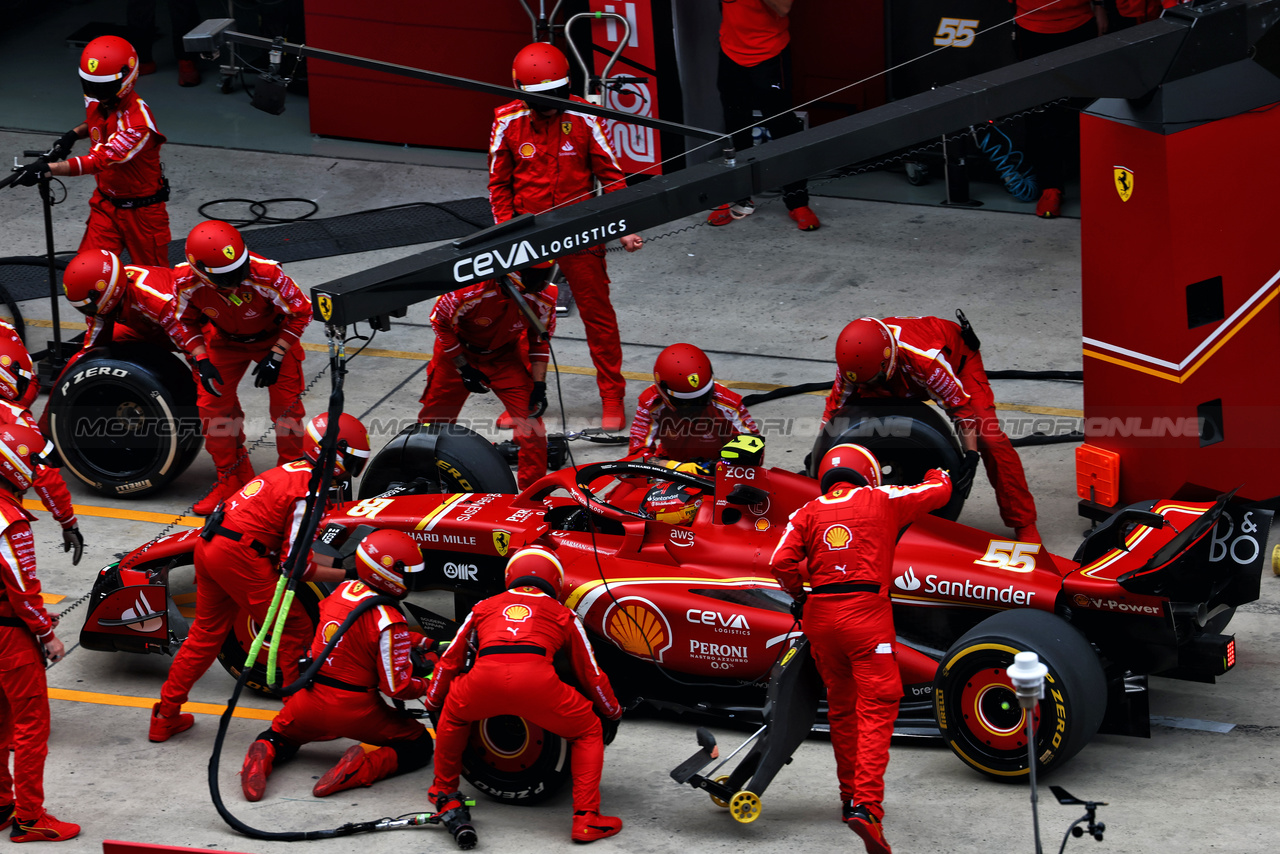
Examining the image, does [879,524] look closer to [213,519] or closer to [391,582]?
[391,582]

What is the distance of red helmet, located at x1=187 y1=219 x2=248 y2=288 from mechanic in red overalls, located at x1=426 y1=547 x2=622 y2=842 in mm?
3187

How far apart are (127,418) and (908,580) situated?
524 cm

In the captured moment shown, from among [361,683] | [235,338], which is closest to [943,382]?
[361,683]

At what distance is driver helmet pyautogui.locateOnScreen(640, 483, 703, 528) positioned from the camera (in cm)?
→ 768

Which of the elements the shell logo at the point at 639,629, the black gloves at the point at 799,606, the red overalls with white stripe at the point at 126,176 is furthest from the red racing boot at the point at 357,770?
the red overalls with white stripe at the point at 126,176

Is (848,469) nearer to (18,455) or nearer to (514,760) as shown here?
(514,760)

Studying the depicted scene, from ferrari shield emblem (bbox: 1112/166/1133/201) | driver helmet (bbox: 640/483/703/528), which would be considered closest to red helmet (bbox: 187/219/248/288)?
driver helmet (bbox: 640/483/703/528)

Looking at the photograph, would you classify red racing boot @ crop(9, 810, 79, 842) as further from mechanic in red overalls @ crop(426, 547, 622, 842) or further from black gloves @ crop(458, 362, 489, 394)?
black gloves @ crop(458, 362, 489, 394)

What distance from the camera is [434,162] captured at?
15328 mm

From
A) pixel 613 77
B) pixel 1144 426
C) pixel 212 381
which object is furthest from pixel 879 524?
pixel 613 77

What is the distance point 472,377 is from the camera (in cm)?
943

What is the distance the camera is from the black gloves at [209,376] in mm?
9320

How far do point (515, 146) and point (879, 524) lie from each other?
4617 mm

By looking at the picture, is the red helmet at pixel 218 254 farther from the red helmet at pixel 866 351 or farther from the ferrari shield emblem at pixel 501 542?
the red helmet at pixel 866 351
